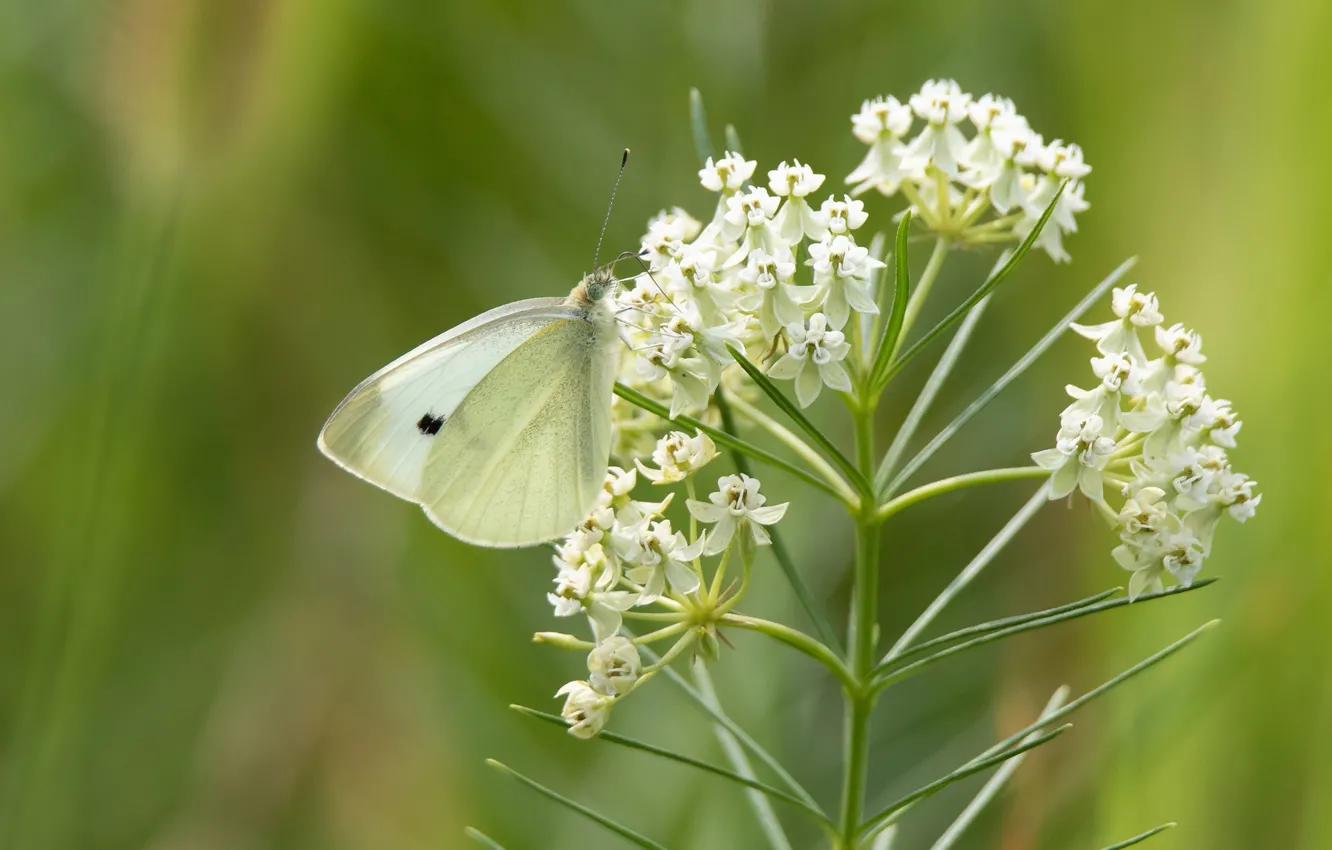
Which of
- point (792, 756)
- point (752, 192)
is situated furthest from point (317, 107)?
point (792, 756)

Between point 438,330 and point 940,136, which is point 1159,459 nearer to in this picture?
point 940,136

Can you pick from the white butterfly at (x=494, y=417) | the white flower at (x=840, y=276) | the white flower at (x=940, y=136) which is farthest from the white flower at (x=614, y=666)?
the white flower at (x=940, y=136)

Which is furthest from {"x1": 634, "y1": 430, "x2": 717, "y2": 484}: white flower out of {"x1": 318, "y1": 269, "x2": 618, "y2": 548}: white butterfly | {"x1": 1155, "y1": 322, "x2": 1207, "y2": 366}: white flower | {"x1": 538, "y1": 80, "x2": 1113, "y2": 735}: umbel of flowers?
{"x1": 1155, "y1": 322, "x2": 1207, "y2": 366}: white flower

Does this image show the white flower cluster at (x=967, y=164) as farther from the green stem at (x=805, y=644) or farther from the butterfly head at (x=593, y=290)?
the green stem at (x=805, y=644)

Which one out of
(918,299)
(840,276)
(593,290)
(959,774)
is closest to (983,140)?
(918,299)

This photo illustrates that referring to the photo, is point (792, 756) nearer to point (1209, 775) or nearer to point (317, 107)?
point (1209, 775)
